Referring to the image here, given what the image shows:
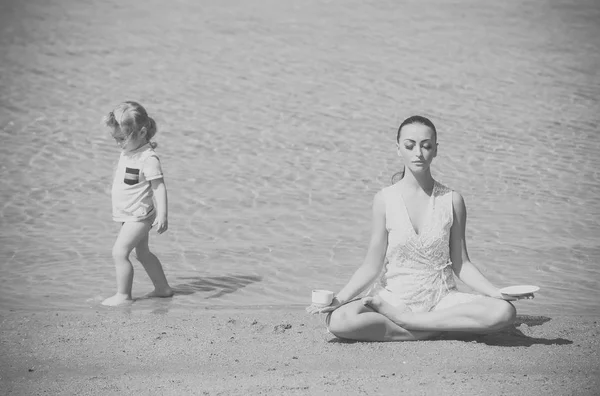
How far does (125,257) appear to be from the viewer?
591cm

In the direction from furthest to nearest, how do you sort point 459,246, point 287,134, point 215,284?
point 287,134
point 215,284
point 459,246

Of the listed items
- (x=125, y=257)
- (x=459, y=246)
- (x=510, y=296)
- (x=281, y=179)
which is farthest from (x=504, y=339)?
(x=281, y=179)

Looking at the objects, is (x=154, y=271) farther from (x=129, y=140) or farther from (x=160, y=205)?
(x=129, y=140)

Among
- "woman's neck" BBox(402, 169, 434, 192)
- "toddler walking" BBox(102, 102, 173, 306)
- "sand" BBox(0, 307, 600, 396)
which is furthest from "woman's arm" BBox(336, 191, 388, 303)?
"toddler walking" BBox(102, 102, 173, 306)

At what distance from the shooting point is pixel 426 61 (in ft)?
47.4

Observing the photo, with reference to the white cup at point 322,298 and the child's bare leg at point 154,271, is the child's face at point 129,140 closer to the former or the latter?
the child's bare leg at point 154,271

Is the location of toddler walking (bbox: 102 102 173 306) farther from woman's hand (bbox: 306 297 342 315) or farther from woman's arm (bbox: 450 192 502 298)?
woman's arm (bbox: 450 192 502 298)

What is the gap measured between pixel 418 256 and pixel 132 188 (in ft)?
6.37

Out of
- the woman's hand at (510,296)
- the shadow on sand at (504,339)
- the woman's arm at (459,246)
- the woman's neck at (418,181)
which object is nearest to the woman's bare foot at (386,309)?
the shadow on sand at (504,339)

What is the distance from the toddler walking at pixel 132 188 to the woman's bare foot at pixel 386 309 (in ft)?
→ 5.26

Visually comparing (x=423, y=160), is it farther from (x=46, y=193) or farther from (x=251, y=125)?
(x=251, y=125)

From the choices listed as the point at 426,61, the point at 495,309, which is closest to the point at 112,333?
the point at 495,309

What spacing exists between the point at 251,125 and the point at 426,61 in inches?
164

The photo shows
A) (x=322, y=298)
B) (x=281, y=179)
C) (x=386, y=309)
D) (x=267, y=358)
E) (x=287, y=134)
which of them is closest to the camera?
(x=322, y=298)
